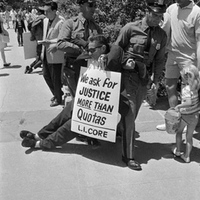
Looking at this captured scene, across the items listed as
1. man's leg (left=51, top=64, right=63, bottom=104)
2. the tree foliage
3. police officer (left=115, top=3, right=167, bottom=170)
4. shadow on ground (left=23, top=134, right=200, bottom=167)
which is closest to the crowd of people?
police officer (left=115, top=3, right=167, bottom=170)

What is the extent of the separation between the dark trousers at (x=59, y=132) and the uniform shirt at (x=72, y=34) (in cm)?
68

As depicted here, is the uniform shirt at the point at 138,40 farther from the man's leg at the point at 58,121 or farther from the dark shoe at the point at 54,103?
the dark shoe at the point at 54,103

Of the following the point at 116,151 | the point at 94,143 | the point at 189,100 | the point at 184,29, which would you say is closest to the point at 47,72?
the point at 94,143

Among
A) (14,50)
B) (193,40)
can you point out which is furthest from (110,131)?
(14,50)

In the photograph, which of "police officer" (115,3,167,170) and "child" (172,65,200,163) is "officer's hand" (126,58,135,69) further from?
"child" (172,65,200,163)

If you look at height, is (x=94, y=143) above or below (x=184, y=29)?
below

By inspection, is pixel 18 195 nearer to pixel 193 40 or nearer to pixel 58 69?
pixel 193 40

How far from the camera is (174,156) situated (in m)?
4.10

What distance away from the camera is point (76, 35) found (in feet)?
14.0

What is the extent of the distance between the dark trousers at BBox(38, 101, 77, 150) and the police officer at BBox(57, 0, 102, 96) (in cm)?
54

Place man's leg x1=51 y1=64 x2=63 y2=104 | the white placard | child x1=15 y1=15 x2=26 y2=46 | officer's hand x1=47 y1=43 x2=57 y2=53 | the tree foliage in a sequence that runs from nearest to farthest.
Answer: officer's hand x1=47 y1=43 x2=57 y2=53, the tree foliage, man's leg x1=51 y1=64 x2=63 y2=104, the white placard, child x1=15 y1=15 x2=26 y2=46

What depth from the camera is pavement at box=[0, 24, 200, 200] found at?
10.9 feet

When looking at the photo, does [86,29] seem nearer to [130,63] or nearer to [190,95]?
[130,63]

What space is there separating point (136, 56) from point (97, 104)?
2.34 ft
